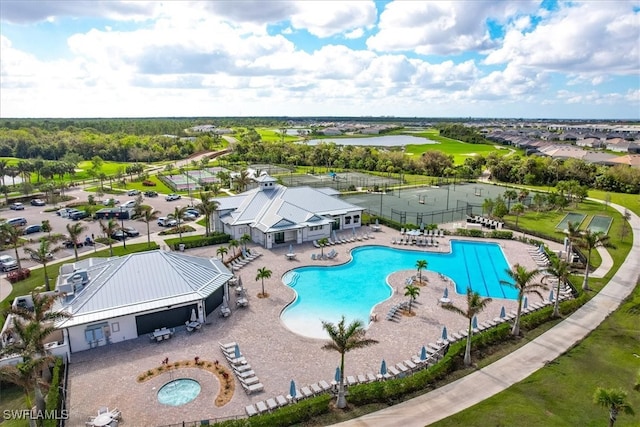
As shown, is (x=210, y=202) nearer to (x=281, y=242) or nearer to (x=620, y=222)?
(x=281, y=242)

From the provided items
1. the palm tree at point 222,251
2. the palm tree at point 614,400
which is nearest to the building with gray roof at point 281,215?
the palm tree at point 222,251

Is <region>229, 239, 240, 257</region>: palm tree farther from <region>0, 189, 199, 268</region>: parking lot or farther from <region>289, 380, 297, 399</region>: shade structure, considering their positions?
<region>289, 380, 297, 399</region>: shade structure

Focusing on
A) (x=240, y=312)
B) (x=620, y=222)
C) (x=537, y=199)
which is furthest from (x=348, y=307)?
(x=620, y=222)

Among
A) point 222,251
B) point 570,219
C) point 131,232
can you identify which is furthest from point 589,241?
point 131,232

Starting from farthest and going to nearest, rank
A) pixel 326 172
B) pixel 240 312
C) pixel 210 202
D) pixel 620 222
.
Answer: pixel 326 172, pixel 620 222, pixel 210 202, pixel 240 312

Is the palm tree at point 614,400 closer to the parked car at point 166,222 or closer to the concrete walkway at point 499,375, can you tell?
the concrete walkway at point 499,375

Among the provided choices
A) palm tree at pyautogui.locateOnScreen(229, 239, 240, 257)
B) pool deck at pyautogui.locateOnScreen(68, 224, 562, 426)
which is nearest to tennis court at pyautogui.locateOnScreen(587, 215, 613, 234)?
pool deck at pyautogui.locateOnScreen(68, 224, 562, 426)
